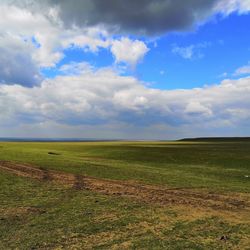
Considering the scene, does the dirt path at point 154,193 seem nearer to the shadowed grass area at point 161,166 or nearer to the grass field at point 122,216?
the grass field at point 122,216

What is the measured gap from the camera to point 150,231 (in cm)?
1309

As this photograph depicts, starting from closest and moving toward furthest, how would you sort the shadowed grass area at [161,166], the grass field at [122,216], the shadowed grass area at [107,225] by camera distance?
the shadowed grass area at [107,225] < the grass field at [122,216] < the shadowed grass area at [161,166]

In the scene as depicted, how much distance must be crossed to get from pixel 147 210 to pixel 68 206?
3.98 meters

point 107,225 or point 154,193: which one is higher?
point 154,193

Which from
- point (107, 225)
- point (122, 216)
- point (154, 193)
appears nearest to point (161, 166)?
point (154, 193)

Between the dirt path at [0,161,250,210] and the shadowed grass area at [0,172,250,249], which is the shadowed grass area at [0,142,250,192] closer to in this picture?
the dirt path at [0,161,250,210]

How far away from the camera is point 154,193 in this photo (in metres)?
21.4

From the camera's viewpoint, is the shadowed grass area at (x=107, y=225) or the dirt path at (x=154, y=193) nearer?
the shadowed grass area at (x=107, y=225)

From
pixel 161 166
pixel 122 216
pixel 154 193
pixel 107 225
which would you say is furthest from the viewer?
pixel 161 166

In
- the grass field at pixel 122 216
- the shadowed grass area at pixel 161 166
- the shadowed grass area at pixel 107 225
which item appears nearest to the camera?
the shadowed grass area at pixel 107 225

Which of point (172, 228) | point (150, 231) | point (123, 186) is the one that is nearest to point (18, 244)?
point (150, 231)

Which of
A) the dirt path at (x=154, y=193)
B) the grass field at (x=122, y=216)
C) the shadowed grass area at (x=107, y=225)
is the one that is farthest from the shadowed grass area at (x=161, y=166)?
the shadowed grass area at (x=107, y=225)

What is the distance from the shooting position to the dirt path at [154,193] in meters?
18.3

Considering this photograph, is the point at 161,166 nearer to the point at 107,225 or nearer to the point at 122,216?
the point at 122,216
